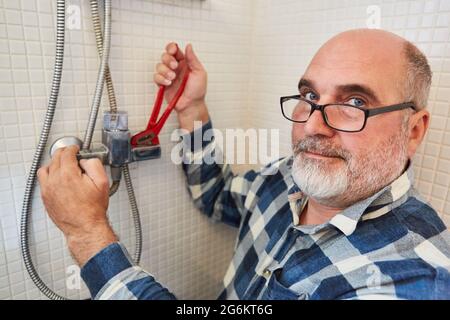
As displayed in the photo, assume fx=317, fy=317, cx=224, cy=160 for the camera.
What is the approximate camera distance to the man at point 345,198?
540 millimetres

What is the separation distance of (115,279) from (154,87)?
436 mm

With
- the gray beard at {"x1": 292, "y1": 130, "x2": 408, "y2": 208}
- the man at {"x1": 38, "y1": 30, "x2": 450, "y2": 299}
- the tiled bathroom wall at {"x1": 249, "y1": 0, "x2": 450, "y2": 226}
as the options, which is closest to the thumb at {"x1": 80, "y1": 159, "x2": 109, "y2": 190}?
the man at {"x1": 38, "y1": 30, "x2": 450, "y2": 299}

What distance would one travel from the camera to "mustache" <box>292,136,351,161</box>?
609 mm

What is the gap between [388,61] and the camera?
0.59m

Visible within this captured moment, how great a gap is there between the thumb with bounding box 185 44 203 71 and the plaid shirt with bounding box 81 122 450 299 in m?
0.38

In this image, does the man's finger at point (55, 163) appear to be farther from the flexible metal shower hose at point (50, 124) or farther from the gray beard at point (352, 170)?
the gray beard at point (352, 170)

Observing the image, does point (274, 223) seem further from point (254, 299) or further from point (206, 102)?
point (206, 102)

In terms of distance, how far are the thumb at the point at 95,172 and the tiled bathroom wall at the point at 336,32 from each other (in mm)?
543

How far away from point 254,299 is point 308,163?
334 millimetres

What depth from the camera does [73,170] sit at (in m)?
0.56

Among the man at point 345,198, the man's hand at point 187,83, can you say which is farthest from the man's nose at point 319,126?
the man's hand at point 187,83

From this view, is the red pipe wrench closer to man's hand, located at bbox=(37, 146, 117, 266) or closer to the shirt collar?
man's hand, located at bbox=(37, 146, 117, 266)
